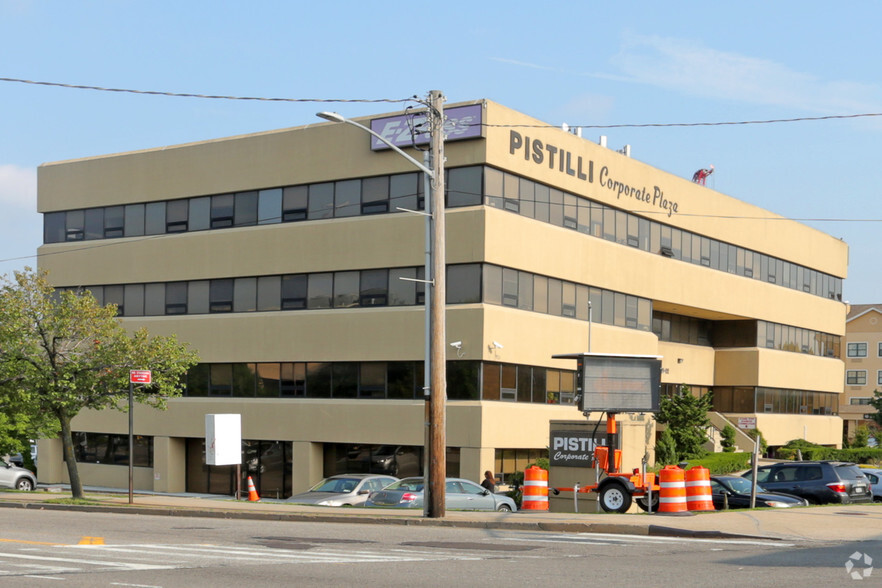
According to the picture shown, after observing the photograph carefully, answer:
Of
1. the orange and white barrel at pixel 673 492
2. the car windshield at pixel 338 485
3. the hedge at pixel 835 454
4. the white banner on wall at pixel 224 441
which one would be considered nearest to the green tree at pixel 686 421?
the hedge at pixel 835 454

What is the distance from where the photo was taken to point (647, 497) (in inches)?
889

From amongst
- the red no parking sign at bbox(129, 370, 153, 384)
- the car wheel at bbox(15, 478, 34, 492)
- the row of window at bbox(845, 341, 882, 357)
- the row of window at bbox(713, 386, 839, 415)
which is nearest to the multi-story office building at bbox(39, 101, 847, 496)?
the car wheel at bbox(15, 478, 34, 492)

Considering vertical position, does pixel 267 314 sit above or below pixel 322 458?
above

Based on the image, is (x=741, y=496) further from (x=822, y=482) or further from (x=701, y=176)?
(x=701, y=176)

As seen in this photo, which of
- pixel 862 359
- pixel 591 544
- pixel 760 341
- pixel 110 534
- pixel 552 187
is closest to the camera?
pixel 591 544

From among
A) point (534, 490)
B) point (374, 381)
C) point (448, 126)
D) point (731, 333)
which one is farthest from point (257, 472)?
point (731, 333)

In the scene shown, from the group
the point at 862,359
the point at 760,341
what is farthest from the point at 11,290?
the point at 862,359

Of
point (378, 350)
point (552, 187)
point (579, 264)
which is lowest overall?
point (378, 350)

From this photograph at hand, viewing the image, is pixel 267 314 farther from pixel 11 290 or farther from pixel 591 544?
pixel 591 544

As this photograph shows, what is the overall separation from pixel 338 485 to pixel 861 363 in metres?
82.0

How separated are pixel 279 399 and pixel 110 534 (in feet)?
71.5

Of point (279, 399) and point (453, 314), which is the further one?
point (279, 399)

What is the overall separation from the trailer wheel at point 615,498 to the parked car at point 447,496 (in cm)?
490

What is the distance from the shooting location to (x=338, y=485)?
28.6 m
